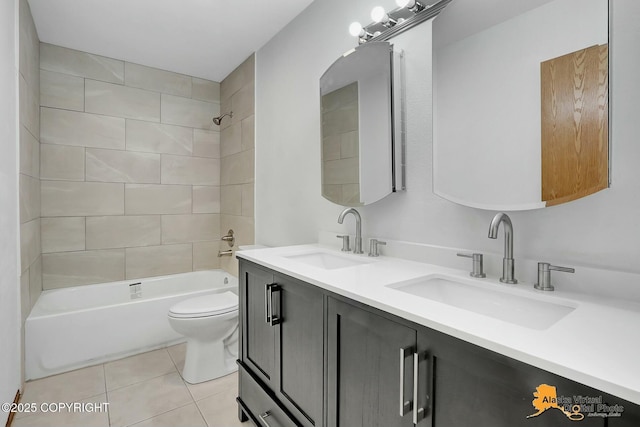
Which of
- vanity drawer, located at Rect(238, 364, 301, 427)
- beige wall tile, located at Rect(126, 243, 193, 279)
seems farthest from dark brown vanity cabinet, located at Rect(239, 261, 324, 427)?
beige wall tile, located at Rect(126, 243, 193, 279)

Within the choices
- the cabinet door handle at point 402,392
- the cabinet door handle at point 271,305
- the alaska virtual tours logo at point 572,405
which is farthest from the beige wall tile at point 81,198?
the alaska virtual tours logo at point 572,405

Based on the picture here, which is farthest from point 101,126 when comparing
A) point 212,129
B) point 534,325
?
point 534,325

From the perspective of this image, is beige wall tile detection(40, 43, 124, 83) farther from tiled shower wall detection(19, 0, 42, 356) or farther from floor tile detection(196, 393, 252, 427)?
floor tile detection(196, 393, 252, 427)

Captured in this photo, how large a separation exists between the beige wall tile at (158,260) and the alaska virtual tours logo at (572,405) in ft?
10.9

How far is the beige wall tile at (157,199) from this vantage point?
3.14 metres

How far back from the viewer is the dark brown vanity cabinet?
3.94 feet

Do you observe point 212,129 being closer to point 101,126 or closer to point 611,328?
point 101,126

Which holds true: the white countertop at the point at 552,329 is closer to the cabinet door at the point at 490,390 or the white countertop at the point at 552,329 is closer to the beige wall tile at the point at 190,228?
the cabinet door at the point at 490,390

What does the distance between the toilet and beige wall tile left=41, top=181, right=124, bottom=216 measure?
143 cm

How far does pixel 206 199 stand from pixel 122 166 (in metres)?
0.84

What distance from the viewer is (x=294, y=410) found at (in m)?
1.31

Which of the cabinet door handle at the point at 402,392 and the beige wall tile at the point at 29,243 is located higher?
the beige wall tile at the point at 29,243

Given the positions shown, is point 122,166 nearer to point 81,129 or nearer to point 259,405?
point 81,129

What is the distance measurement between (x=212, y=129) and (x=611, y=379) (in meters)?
3.68
